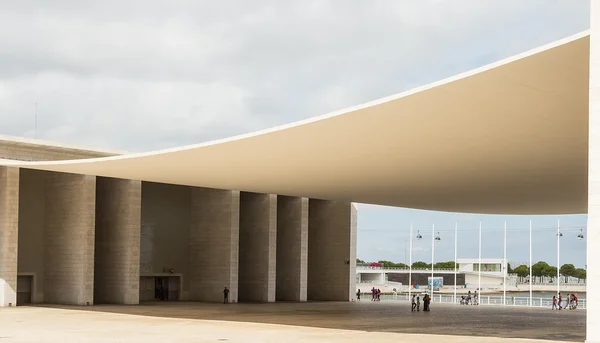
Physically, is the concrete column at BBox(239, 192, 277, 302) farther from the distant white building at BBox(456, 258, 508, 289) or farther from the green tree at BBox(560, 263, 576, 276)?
the green tree at BBox(560, 263, 576, 276)

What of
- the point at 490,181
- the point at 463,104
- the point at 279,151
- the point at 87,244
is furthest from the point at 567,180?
the point at 87,244

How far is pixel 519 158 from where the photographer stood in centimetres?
1900

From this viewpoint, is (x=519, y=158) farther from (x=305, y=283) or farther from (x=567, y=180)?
(x=305, y=283)

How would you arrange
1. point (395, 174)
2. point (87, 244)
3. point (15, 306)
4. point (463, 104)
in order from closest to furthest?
point (463, 104), point (395, 174), point (15, 306), point (87, 244)

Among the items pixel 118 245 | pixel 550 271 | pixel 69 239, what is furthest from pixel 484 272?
pixel 69 239

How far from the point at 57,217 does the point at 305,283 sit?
1151 cm

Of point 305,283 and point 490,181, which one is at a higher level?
point 490,181

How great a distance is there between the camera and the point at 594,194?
35.1ft

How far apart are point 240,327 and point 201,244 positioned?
51.8 feet

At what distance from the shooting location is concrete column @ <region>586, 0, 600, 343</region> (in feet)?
34.7

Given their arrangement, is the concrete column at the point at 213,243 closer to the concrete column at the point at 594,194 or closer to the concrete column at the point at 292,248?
the concrete column at the point at 292,248

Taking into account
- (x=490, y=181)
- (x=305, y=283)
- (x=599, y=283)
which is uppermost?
(x=490, y=181)

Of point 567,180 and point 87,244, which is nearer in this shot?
point 567,180

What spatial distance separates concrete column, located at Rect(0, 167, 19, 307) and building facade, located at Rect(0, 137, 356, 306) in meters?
0.03
